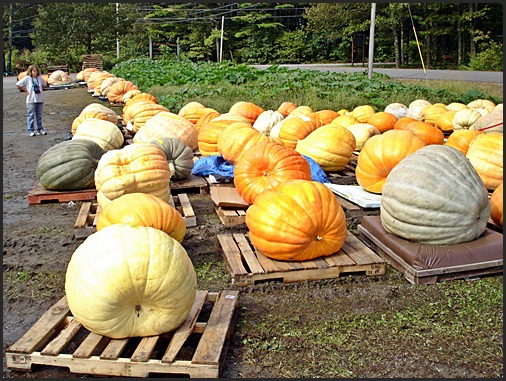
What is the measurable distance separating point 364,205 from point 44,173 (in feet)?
13.6

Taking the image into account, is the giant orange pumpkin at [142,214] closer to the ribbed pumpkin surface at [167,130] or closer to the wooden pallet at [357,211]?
the wooden pallet at [357,211]

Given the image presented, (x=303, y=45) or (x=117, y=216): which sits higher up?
(x=303, y=45)

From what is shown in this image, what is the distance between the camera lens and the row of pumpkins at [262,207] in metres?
3.19

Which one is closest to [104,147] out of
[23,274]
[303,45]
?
[23,274]

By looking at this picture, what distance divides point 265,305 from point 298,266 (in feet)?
1.78

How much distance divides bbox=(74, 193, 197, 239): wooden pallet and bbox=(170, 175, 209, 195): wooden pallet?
0.46 meters

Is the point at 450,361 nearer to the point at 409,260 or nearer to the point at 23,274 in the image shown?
the point at 409,260

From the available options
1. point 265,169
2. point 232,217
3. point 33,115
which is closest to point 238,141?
point 265,169

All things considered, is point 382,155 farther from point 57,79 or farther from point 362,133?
point 57,79

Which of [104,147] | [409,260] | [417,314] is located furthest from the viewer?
[104,147]

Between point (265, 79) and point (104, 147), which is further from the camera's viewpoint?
point (265, 79)

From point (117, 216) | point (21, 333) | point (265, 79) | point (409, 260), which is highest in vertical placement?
point (265, 79)

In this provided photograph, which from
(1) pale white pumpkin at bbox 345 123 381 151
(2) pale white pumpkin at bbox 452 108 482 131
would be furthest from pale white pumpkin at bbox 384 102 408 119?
(1) pale white pumpkin at bbox 345 123 381 151

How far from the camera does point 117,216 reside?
4.44 metres
